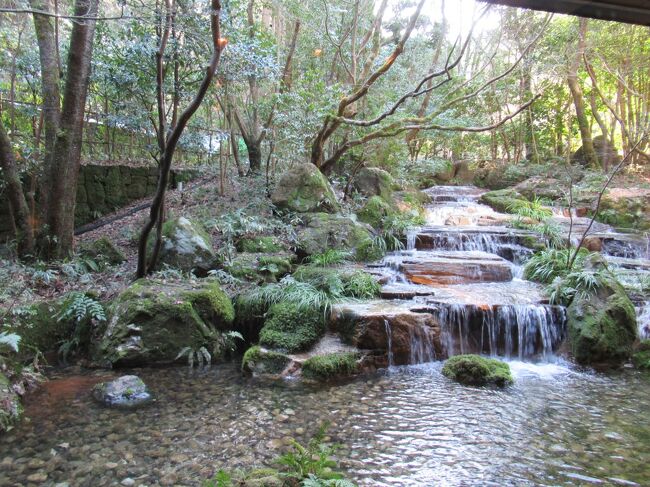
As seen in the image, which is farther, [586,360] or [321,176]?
[321,176]

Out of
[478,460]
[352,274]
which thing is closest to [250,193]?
[352,274]

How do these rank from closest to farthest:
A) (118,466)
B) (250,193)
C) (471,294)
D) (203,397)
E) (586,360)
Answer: (118,466) → (203,397) → (586,360) → (471,294) → (250,193)

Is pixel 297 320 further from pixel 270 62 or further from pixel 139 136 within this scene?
pixel 139 136

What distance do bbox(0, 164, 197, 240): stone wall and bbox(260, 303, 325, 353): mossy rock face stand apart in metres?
6.24

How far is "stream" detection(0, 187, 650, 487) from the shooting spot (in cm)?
346

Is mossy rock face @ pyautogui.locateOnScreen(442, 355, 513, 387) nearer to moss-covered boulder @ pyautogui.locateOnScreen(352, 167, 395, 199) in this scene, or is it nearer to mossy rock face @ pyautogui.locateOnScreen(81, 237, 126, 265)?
mossy rock face @ pyautogui.locateOnScreen(81, 237, 126, 265)

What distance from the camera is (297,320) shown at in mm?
6125

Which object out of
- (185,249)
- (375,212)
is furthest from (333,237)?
(185,249)

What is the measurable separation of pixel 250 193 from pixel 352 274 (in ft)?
16.5

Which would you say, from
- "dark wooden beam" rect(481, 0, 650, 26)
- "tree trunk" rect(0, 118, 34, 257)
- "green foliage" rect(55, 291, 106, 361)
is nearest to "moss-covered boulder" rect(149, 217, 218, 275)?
"green foliage" rect(55, 291, 106, 361)

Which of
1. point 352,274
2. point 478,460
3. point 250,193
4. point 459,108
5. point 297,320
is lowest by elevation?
point 478,460

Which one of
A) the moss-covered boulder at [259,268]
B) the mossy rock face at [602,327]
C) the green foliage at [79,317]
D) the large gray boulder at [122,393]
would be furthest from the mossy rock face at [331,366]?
the mossy rock face at [602,327]

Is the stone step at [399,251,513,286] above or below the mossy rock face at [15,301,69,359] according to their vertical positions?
above

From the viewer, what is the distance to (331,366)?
5.44 m
